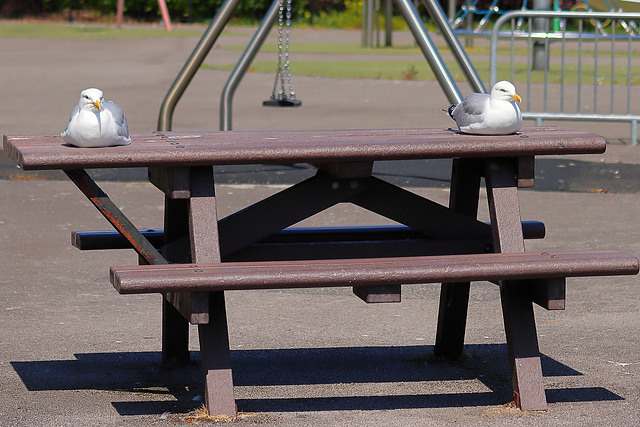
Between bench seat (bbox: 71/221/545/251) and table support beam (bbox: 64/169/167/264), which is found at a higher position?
table support beam (bbox: 64/169/167/264)

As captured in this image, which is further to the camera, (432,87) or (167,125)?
(432,87)

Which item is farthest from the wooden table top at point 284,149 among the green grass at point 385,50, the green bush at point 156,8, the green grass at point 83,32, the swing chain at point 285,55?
the green bush at point 156,8

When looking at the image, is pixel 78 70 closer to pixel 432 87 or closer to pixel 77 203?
pixel 432 87

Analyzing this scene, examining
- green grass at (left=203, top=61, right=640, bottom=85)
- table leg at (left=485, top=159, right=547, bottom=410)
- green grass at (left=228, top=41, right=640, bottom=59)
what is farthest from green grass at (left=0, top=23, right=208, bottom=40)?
table leg at (left=485, top=159, right=547, bottom=410)

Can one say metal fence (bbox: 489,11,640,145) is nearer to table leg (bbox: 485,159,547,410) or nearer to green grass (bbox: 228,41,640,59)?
green grass (bbox: 228,41,640,59)

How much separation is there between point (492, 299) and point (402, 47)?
19.1 metres

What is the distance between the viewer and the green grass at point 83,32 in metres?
26.2

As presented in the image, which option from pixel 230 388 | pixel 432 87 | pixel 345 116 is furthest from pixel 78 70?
pixel 230 388

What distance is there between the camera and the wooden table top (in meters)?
3.20

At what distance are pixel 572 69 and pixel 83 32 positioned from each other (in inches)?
582

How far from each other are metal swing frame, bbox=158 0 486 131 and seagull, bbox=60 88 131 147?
344cm

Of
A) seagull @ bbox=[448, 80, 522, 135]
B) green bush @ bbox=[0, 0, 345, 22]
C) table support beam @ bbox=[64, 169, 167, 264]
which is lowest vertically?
table support beam @ bbox=[64, 169, 167, 264]

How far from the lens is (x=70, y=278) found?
534 cm

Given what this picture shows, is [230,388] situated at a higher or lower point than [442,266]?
lower
